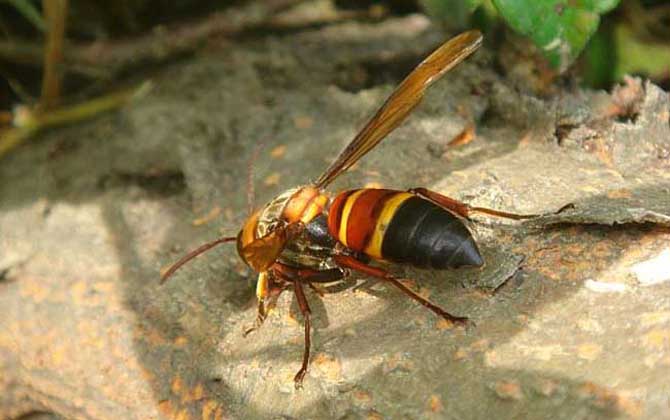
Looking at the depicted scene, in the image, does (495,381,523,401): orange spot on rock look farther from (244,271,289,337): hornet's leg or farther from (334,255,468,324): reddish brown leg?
(244,271,289,337): hornet's leg

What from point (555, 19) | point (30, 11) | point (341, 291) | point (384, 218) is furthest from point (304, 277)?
point (30, 11)

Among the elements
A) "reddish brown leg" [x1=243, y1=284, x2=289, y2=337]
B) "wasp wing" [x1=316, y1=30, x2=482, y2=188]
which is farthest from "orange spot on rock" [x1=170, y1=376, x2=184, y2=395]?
"wasp wing" [x1=316, y1=30, x2=482, y2=188]

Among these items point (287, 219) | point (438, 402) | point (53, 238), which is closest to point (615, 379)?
point (438, 402)

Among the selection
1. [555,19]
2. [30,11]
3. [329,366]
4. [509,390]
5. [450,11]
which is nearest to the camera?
[509,390]

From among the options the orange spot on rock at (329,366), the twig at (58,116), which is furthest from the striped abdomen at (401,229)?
the twig at (58,116)

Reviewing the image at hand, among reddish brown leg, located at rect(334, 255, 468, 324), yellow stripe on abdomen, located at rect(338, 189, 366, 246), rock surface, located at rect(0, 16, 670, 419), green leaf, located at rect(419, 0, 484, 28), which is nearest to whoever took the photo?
rock surface, located at rect(0, 16, 670, 419)

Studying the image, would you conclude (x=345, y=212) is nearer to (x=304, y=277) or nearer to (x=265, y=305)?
(x=304, y=277)

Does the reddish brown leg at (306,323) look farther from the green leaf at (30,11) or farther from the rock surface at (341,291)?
the green leaf at (30,11)

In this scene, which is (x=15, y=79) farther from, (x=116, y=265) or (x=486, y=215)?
(x=486, y=215)
